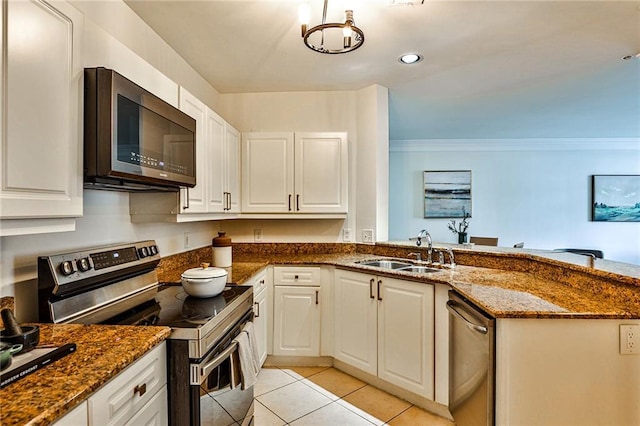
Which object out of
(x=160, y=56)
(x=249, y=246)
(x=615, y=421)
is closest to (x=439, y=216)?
(x=249, y=246)

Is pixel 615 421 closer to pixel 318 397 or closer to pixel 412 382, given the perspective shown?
pixel 412 382

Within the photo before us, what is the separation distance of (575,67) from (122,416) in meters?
3.60

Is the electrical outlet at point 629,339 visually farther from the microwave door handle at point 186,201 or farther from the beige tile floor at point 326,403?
the microwave door handle at point 186,201

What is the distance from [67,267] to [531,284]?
2.35m

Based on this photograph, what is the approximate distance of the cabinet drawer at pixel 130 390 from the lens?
88 cm

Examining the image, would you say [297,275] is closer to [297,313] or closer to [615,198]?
[297,313]

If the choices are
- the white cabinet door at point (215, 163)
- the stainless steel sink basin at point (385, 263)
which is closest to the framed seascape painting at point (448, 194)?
the stainless steel sink basin at point (385, 263)

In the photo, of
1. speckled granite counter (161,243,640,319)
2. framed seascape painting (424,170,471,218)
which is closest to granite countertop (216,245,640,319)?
speckled granite counter (161,243,640,319)

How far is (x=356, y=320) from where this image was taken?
8.41 feet

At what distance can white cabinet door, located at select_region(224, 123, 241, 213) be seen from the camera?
2719 millimetres

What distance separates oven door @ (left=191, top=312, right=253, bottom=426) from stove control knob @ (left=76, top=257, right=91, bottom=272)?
2.01 ft

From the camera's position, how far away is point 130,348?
103 cm

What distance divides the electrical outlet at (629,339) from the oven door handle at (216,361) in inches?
66.1

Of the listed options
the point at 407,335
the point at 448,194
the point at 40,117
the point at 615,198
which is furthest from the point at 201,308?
the point at 615,198
